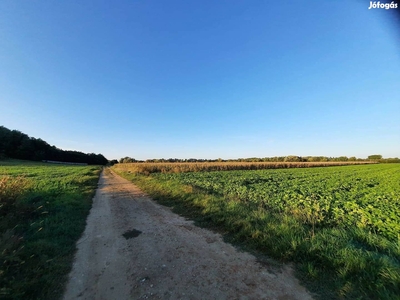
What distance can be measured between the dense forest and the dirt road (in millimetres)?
74960

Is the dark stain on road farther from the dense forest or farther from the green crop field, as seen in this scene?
the dense forest

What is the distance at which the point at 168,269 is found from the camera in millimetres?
4051

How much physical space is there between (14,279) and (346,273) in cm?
652

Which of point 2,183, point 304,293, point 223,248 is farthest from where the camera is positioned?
point 2,183

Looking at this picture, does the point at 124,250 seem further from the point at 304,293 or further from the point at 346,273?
the point at 346,273

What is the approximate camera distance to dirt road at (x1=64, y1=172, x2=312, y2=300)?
10.9 feet

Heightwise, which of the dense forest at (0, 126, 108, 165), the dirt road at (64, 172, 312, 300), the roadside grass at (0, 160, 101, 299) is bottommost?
the dirt road at (64, 172, 312, 300)

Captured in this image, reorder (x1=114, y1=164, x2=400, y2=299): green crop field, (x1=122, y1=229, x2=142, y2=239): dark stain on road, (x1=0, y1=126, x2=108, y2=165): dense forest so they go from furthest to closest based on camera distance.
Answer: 1. (x1=0, y1=126, x2=108, y2=165): dense forest
2. (x1=122, y1=229, x2=142, y2=239): dark stain on road
3. (x1=114, y1=164, x2=400, y2=299): green crop field

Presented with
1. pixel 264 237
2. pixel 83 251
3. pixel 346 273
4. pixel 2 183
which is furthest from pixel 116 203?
pixel 346 273

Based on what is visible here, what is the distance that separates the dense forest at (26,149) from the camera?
214ft

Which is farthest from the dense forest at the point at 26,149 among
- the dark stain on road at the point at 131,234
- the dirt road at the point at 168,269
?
the dirt road at the point at 168,269

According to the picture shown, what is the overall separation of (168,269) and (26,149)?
308 ft

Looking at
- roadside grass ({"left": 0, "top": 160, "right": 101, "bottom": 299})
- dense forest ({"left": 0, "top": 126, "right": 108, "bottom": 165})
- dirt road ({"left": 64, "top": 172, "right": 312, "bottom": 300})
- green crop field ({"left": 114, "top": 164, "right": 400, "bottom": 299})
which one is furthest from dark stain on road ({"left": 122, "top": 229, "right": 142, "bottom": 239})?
dense forest ({"left": 0, "top": 126, "right": 108, "bottom": 165})

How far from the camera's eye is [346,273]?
3.58 meters
